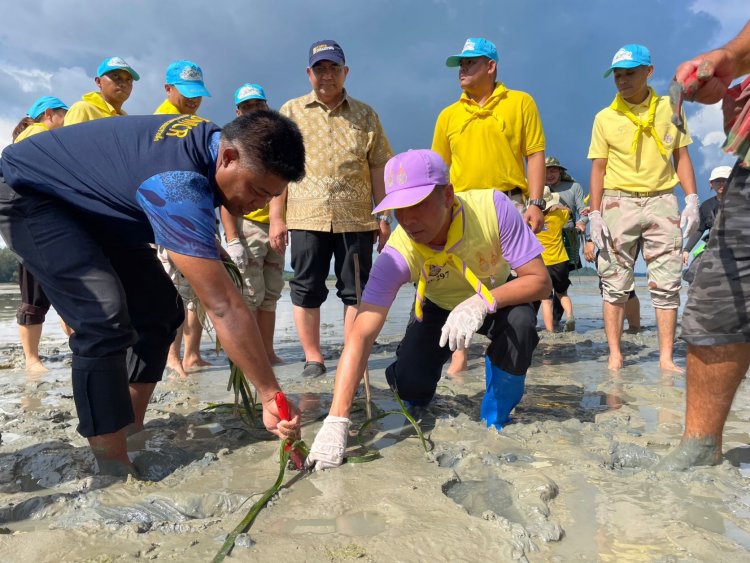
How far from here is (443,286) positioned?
117 inches

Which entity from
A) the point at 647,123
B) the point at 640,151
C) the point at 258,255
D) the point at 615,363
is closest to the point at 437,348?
the point at 615,363

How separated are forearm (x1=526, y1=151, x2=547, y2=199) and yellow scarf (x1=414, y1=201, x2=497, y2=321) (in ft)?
5.01

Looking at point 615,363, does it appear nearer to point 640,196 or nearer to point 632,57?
point 640,196

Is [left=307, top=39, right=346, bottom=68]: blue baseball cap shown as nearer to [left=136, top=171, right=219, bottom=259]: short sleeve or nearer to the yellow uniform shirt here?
the yellow uniform shirt

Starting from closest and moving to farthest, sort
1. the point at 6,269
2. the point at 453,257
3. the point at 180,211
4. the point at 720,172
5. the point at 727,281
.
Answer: the point at 180,211 < the point at 727,281 < the point at 453,257 < the point at 720,172 < the point at 6,269

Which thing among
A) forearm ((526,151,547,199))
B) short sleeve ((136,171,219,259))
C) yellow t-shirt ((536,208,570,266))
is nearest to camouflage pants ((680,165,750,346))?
short sleeve ((136,171,219,259))

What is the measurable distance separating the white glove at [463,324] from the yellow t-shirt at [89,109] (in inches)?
110

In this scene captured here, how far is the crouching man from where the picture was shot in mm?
2504

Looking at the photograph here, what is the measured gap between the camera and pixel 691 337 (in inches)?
87.8

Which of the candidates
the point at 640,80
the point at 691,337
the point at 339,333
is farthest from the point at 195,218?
the point at 339,333

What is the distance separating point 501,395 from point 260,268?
2496 millimetres

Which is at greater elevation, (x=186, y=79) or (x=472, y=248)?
(x=186, y=79)

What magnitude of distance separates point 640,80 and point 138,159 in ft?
12.2

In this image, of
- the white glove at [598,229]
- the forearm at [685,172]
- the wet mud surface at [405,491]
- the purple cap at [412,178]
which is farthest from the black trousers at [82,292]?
the forearm at [685,172]
